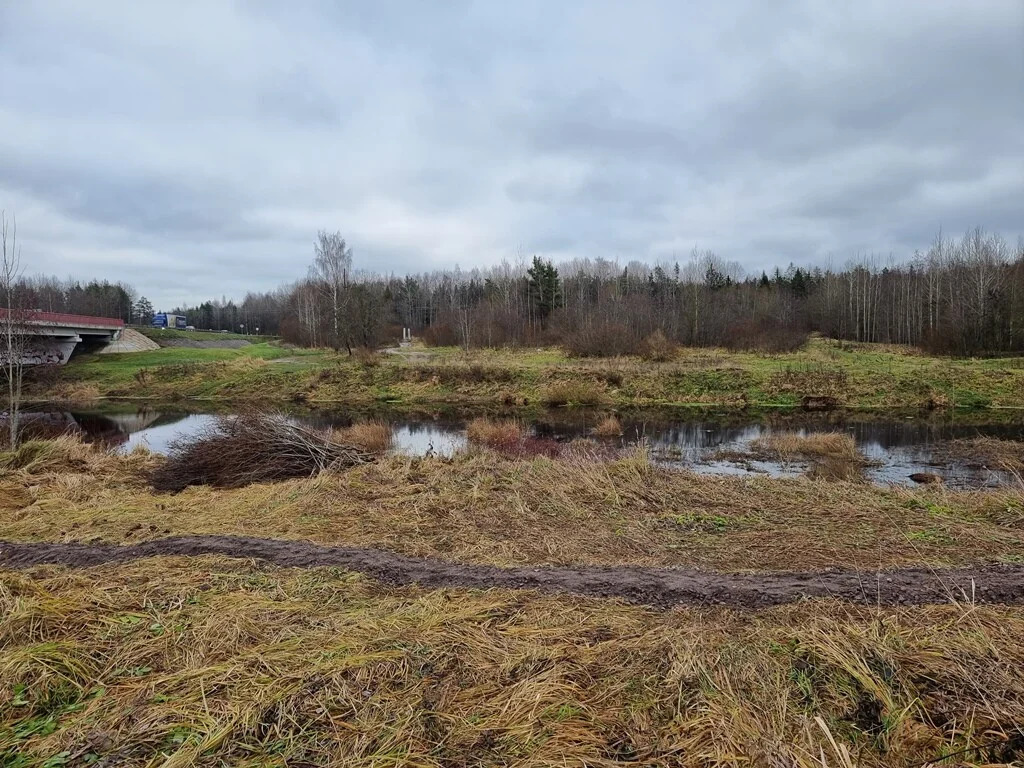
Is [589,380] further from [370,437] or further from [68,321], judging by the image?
[68,321]

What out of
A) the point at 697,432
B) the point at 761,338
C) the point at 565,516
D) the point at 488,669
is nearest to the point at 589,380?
the point at 697,432

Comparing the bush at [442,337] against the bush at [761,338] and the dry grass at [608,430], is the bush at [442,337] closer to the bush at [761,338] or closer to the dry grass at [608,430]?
the bush at [761,338]

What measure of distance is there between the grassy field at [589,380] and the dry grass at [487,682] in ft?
80.1

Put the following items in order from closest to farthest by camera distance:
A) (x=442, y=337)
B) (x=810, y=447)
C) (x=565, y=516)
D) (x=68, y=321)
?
(x=565, y=516)
(x=810, y=447)
(x=68, y=321)
(x=442, y=337)

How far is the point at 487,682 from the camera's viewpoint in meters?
3.21

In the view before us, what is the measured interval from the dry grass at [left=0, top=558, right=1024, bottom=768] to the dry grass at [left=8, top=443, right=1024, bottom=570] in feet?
5.74

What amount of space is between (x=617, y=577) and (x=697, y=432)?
16928 mm

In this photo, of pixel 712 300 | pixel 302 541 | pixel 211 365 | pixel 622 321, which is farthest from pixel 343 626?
pixel 712 300

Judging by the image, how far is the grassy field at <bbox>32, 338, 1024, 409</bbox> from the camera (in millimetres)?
27312

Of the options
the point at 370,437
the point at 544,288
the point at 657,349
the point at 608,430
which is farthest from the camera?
the point at 544,288

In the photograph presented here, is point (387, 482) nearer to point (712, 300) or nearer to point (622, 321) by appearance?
point (622, 321)

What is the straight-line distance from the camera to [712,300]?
56.0 metres

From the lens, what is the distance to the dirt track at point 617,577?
437 cm

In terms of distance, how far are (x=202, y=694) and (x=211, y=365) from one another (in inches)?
1537
